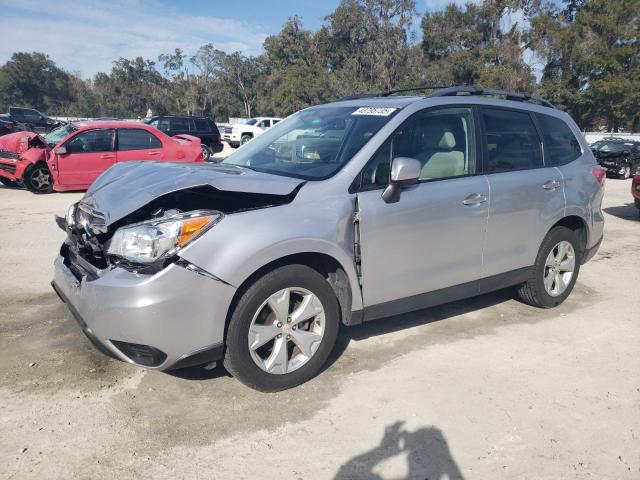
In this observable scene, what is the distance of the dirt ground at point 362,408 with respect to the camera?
2.74 metres

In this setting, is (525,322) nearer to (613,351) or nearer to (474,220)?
(613,351)

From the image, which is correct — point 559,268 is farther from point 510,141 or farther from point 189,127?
point 189,127

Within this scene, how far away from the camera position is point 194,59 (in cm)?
6981

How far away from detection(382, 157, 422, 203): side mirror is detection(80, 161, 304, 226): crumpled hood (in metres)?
0.62

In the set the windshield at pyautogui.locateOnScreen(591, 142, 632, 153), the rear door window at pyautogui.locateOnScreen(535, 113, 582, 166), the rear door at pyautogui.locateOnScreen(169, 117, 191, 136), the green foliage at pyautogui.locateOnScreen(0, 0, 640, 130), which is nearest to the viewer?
the rear door window at pyautogui.locateOnScreen(535, 113, 582, 166)

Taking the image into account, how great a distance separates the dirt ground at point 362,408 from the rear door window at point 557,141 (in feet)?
4.93

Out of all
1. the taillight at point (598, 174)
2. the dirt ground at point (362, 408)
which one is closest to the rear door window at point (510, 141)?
the taillight at point (598, 174)

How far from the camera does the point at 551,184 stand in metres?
→ 4.71

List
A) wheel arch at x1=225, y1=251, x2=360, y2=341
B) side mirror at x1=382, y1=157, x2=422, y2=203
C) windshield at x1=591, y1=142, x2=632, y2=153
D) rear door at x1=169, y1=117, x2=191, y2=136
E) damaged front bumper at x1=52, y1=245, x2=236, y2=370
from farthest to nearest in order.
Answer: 1. rear door at x1=169, y1=117, x2=191, y2=136
2. windshield at x1=591, y1=142, x2=632, y2=153
3. side mirror at x1=382, y1=157, x2=422, y2=203
4. wheel arch at x1=225, y1=251, x2=360, y2=341
5. damaged front bumper at x1=52, y1=245, x2=236, y2=370

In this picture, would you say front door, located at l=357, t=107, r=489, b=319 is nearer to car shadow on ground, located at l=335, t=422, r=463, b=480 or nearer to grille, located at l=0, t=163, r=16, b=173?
car shadow on ground, located at l=335, t=422, r=463, b=480

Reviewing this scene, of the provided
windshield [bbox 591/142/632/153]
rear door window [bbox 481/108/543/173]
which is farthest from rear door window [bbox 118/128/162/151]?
windshield [bbox 591/142/632/153]

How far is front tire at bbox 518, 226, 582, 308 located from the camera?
4.87 m

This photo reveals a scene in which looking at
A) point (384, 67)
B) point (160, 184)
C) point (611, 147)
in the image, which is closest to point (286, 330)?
point (160, 184)

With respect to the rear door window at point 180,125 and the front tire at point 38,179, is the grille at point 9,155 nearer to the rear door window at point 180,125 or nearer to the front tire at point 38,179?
the front tire at point 38,179
